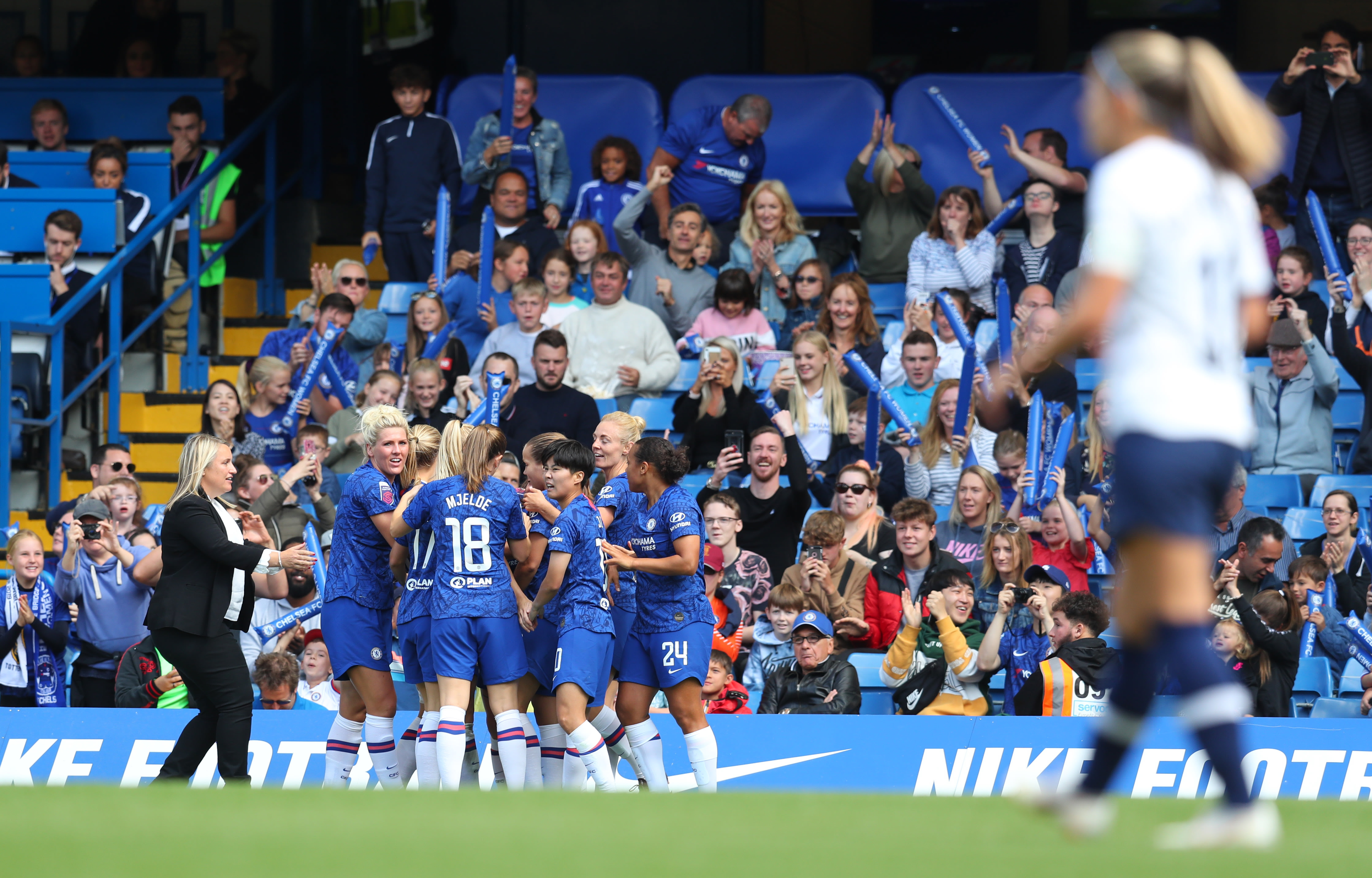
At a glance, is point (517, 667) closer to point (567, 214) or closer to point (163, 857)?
point (163, 857)

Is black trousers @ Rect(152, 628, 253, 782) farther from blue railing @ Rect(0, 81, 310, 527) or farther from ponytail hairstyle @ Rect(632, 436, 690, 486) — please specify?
blue railing @ Rect(0, 81, 310, 527)

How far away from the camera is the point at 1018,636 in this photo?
8625 mm

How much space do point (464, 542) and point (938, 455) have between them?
3702 millimetres

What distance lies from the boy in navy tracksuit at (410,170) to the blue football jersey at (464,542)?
5.52 metres

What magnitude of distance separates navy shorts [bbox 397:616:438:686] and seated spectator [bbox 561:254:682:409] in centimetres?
341

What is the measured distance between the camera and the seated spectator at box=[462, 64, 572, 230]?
12844mm

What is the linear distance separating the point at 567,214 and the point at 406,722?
6.01 m

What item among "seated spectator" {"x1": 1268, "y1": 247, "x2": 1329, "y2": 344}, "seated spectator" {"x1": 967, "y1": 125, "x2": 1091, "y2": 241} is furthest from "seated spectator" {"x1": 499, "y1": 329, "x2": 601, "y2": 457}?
"seated spectator" {"x1": 1268, "y1": 247, "x2": 1329, "y2": 344}

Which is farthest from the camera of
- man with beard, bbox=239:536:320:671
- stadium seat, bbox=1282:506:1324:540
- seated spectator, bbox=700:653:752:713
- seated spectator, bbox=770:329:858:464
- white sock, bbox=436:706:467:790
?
seated spectator, bbox=770:329:858:464

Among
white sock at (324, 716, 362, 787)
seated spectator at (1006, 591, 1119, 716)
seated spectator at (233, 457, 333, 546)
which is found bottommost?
white sock at (324, 716, 362, 787)

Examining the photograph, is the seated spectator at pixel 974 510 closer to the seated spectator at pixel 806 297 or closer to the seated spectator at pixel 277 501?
the seated spectator at pixel 806 297

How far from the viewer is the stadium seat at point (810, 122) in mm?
14008

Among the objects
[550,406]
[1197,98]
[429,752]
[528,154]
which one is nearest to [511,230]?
[528,154]

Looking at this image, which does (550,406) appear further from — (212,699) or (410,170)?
(212,699)
